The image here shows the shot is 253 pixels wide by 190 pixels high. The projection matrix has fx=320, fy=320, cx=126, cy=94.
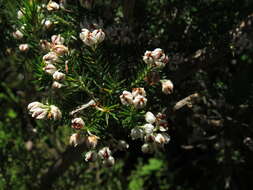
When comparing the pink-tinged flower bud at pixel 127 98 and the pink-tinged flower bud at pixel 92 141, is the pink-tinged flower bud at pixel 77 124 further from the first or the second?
the pink-tinged flower bud at pixel 127 98

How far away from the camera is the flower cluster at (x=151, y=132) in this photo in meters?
1.10

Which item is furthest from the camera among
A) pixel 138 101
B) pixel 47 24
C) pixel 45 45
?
pixel 47 24

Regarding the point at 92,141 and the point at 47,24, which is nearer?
the point at 92,141

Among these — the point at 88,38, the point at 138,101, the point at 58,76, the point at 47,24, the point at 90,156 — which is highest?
the point at 47,24

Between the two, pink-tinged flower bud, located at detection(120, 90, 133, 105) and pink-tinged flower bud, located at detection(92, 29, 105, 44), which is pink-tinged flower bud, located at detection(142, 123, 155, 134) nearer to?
pink-tinged flower bud, located at detection(120, 90, 133, 105)

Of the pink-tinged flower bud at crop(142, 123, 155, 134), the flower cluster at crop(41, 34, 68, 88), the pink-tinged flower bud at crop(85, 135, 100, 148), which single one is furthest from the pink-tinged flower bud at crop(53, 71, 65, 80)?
the pink-tinged flower bud at crop(142, 123, 155, 134)

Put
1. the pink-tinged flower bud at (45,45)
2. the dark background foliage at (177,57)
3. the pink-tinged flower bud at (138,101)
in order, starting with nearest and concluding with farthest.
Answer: the pink-tinged flower bud at (138,101) < the pink-tinged flower bud at (45,45) < the dark background foliage at (177,57)

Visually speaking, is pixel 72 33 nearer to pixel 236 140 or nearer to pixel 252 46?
pixel 252 46

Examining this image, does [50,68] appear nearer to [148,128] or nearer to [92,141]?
[92,141]

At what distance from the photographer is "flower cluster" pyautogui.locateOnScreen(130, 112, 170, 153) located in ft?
3.61

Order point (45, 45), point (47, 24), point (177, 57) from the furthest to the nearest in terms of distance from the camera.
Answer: point (177, 57), point (47, 24), point (45, 45)

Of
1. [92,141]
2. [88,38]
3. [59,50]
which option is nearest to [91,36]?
[88,38]

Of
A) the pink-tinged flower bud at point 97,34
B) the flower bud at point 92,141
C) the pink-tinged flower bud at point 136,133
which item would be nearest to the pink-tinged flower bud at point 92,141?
the flower bud at point 92,141

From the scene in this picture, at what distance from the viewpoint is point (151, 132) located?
1110mm
